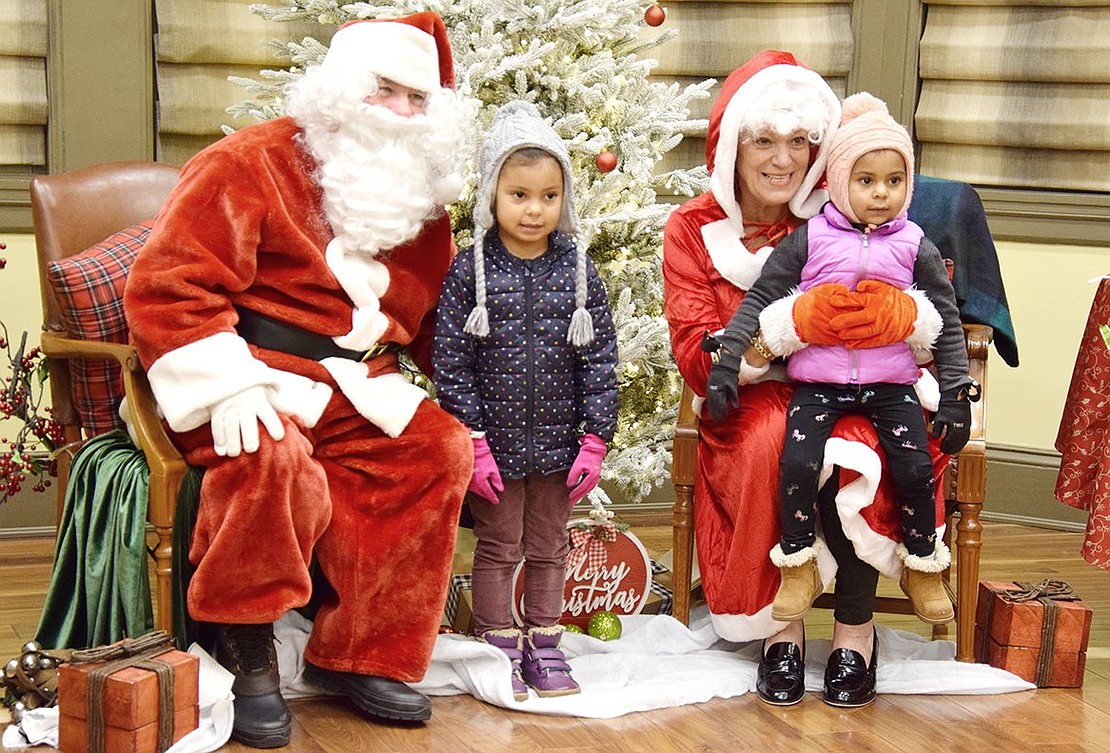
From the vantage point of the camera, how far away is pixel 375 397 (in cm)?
303

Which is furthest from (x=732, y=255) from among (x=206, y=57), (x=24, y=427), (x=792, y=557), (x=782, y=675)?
(x=206, y=57)

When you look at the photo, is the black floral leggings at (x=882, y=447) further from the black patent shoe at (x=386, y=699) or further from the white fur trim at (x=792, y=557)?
the black patent shoe at (x=386, y=699)

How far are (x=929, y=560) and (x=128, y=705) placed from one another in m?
1.65

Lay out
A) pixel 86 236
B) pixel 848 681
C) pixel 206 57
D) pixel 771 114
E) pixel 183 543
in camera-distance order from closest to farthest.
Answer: pixel 183 543
pixel 848 681
pixel 771 114
pixel 86 236
pixel 206 57

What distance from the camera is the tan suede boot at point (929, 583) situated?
3113mm

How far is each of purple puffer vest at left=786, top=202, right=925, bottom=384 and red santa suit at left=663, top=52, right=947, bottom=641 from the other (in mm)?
119

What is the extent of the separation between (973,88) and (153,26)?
2.64 metres

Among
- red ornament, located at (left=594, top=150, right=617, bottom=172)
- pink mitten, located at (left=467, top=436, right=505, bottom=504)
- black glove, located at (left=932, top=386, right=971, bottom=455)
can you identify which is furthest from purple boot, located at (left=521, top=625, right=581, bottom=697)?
red ornament, located at (left=594, top=150, right=617, bottom=172)

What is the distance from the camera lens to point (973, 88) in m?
4.86

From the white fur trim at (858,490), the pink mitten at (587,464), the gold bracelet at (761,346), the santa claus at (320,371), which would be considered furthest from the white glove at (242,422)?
the white fur trim at (858,490)

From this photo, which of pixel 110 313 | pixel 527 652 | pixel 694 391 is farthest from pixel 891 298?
pixel 110 313

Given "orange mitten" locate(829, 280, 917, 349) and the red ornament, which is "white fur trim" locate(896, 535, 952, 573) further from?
the red ornament

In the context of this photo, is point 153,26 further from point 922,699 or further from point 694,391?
point 922,699

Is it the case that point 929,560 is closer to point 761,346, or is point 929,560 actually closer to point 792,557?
point 792,557
